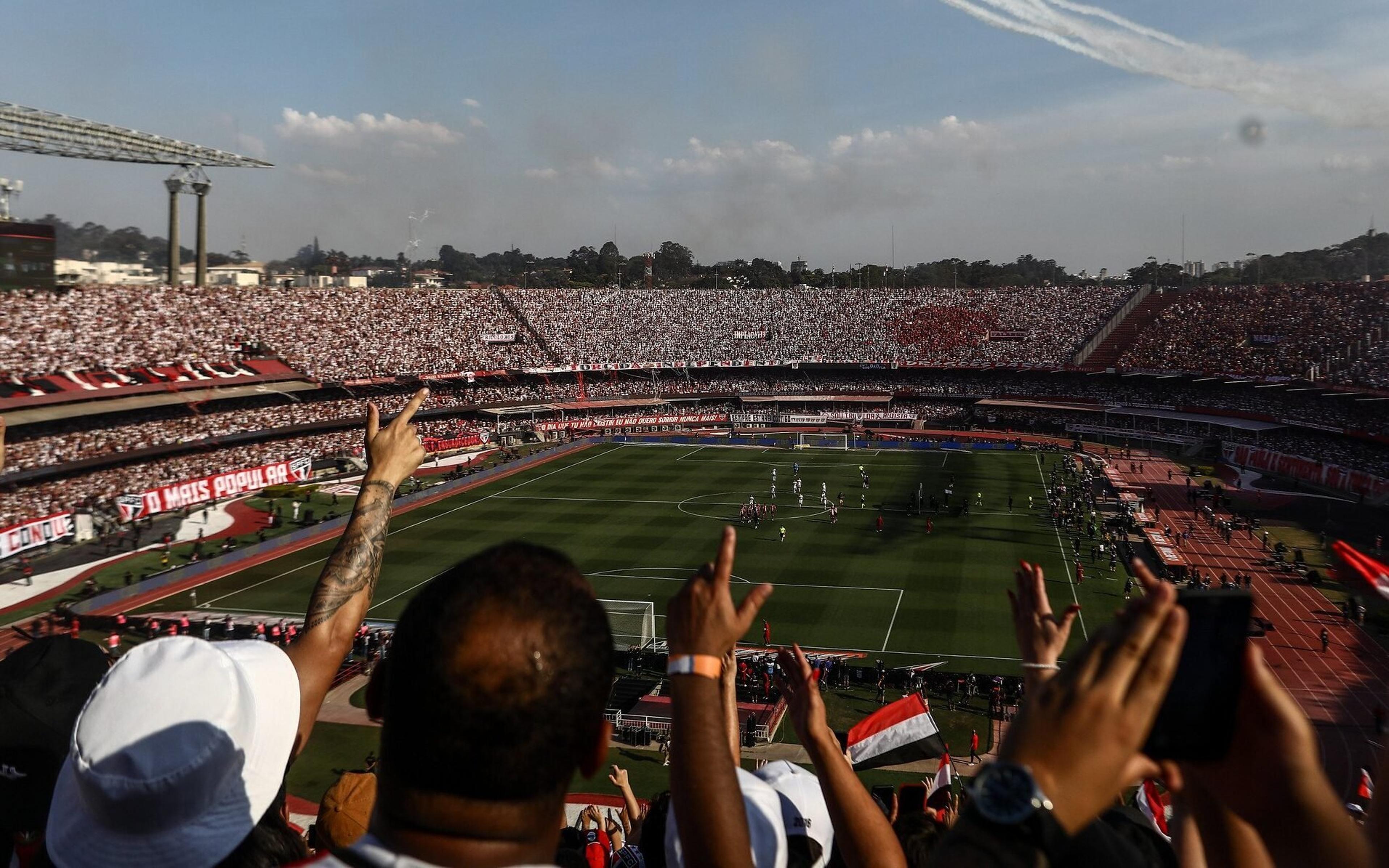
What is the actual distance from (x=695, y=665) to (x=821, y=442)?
2667 inches

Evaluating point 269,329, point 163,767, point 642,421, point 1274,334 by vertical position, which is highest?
point 1274,334

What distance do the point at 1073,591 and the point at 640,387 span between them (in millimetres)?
58800

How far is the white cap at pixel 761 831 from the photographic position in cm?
367

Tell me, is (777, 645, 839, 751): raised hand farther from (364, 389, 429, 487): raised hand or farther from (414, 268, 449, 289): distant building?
(414, 268, 449, 289): distant building

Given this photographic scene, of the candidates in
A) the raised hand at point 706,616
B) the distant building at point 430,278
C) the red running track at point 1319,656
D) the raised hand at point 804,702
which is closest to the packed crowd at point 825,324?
the red running track at point 1319,656

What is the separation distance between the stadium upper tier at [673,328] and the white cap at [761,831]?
183 feet

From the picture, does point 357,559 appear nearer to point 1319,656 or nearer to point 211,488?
point 1319,656

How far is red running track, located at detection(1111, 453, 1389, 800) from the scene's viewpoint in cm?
2156

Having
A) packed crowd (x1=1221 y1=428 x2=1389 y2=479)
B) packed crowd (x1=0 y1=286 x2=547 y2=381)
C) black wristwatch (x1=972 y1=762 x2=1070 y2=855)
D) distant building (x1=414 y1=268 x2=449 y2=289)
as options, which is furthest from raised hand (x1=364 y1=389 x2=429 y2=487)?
distant building (x1=414 y1=268 x2=449 y2=289)

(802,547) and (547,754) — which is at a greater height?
(547,754)

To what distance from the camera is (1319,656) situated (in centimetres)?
2697

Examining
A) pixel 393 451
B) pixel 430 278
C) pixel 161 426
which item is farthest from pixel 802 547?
pixel 430 278

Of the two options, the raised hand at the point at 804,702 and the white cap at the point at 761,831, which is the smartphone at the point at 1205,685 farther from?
the raised hand at the point at 804,702

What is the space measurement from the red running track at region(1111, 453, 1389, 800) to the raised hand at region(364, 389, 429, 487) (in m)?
21.5
